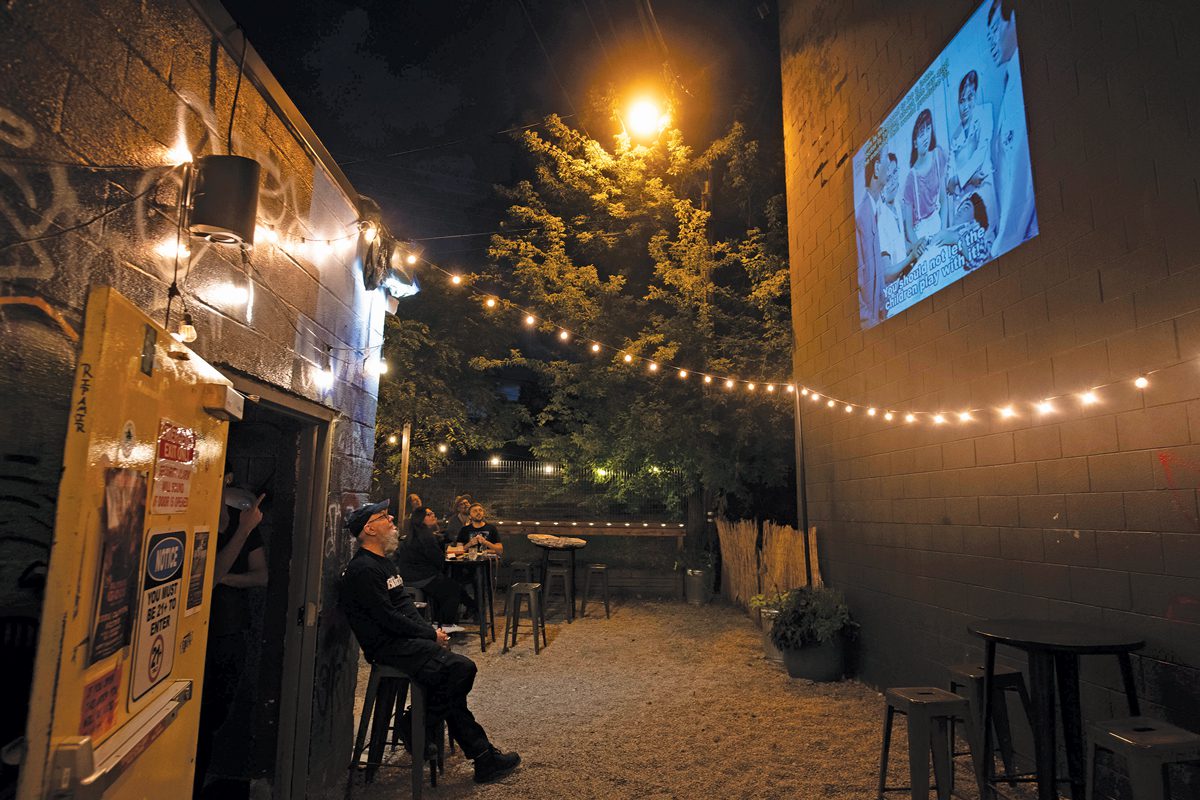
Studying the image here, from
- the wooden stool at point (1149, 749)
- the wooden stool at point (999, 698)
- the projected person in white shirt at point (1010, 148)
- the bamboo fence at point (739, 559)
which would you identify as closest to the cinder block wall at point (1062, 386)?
A: the projected person in white shirt at point (1010, 148)

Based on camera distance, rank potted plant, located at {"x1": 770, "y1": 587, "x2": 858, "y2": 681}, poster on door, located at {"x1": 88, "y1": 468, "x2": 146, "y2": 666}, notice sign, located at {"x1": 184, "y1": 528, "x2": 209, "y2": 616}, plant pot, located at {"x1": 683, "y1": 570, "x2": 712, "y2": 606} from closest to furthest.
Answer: poster on door, located at {"x1": 88, "y1": 468, "x2": 146, "y2": 666} < notice sign, located at {"x1": 184, "y1": 528, "x2": 209, "y2": 616} < potted plant, located at {"x1": 770, "y1": 587, "x2": 858, "y2": 681} < plant pot, located at {"x1": 683, "y1": 570, "x2": 712, "y2": 606}

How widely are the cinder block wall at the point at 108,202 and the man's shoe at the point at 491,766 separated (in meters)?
2.45

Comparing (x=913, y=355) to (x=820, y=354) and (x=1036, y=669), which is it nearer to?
(x=820, y=354)

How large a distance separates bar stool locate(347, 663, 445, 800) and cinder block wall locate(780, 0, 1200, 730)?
3730 millimetres

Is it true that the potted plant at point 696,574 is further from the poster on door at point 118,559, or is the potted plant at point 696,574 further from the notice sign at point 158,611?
the poster on door at point 118,559

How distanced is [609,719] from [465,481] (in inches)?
328

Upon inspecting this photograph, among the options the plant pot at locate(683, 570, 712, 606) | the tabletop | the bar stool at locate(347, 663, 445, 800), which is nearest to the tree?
the plant pot at locate(683, 570, 712, 606)

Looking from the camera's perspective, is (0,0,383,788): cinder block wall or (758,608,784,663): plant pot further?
(758,608,784,663): plant pot

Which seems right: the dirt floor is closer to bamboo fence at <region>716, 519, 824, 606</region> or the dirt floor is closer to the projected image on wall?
bamboo fence at <region>716, 519, 824, 606</region>

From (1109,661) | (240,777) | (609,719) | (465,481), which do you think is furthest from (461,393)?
(1109,661)

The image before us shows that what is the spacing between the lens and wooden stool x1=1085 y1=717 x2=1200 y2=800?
2662mm

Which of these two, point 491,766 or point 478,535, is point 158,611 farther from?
point 478,535

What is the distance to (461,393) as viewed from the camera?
13.8m

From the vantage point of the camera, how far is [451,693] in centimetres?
405
